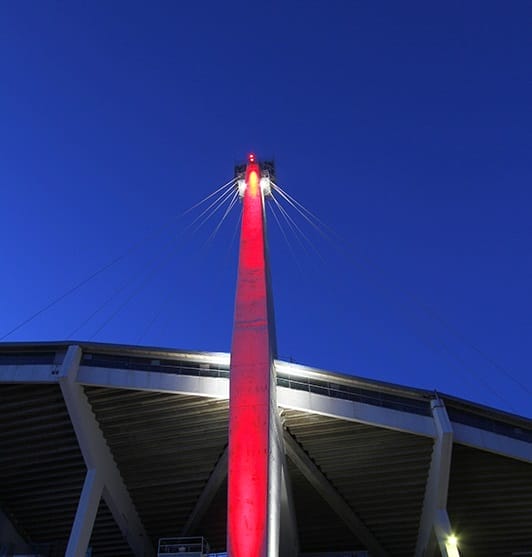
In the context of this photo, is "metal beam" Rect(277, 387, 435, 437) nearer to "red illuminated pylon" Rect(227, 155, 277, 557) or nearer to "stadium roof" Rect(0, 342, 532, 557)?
"stadium roof" Rect(0, 342, 532, 557)

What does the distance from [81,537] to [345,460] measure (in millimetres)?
11416

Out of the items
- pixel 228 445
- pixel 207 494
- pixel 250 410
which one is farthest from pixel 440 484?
pixel 207 494

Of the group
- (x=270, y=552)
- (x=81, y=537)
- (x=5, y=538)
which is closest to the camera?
(x=270, y=552)

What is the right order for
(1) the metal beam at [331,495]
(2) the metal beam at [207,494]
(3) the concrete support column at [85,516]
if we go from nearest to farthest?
(3) the concrete support column at [85,516] → (1) the metal beam at [331,495] → (2) the metal beam at [207,494]

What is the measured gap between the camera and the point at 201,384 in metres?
24.8

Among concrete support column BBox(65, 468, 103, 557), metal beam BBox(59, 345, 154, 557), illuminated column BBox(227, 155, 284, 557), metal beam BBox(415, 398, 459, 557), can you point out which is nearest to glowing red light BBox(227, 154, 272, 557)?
illuminated column BBox(227, 155, 284, 557)

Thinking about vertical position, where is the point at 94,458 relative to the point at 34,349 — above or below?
below

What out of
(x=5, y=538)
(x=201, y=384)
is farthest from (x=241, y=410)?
(x=5, y=538)

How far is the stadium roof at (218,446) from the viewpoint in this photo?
81.5ft

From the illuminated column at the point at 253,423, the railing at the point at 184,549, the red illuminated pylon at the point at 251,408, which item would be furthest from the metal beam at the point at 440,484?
the railing at the point at 184,549

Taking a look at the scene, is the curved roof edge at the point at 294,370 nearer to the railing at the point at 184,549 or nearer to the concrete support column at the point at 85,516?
the concrete support column at the point at 85,516

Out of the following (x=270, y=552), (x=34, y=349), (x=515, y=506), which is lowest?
(x=270, y=552)

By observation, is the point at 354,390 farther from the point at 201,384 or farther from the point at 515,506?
the point at 515,506

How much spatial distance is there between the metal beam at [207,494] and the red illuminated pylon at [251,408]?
241 inches
